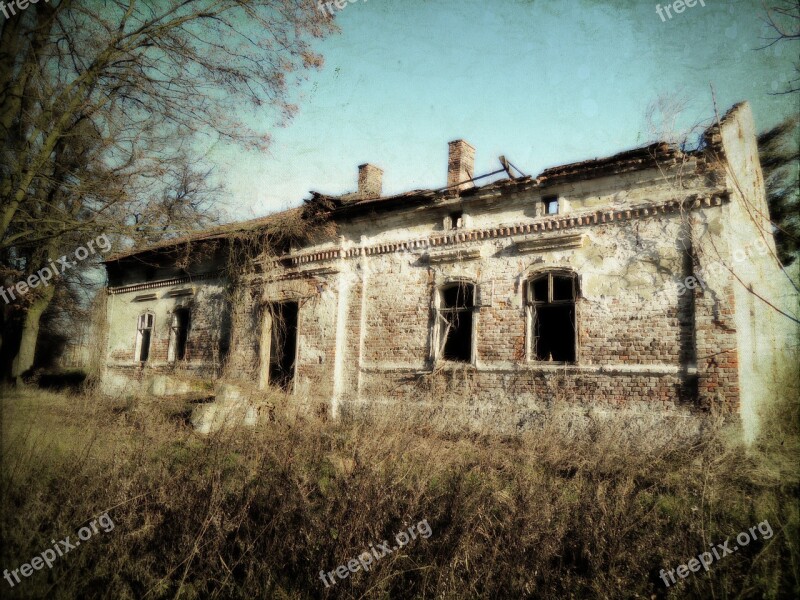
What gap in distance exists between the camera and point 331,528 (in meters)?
4.14

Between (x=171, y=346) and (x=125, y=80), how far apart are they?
1033cm

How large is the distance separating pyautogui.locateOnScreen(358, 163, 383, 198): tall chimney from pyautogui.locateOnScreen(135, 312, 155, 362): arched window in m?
8.06

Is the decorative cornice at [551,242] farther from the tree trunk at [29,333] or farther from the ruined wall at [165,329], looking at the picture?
the tree trunk at [29,333]

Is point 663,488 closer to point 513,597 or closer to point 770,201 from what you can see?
point 513,597

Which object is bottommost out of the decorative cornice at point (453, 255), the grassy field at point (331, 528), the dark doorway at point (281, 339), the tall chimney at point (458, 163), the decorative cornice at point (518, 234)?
the grassy field at point (331, 528)

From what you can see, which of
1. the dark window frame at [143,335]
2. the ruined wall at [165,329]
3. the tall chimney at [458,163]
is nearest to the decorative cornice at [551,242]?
the tall chimney at [458,163]

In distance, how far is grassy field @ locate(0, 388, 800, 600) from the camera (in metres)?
3.81

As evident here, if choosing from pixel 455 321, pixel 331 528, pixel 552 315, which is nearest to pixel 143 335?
pixel 455 321

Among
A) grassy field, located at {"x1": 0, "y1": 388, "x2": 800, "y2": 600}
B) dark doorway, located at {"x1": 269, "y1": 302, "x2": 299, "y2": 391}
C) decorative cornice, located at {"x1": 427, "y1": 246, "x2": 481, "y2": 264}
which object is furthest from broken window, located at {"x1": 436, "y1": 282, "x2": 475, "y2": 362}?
grassy field, located at {"x1": 0, "y1": 388, "x2": 800, "y2": 600}

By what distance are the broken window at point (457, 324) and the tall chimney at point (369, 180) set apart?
5.13 metres

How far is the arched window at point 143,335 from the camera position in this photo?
16.7 metres

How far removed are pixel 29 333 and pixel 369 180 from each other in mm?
13324

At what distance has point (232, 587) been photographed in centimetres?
389

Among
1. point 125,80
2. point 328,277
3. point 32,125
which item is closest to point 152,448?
point 32,125
